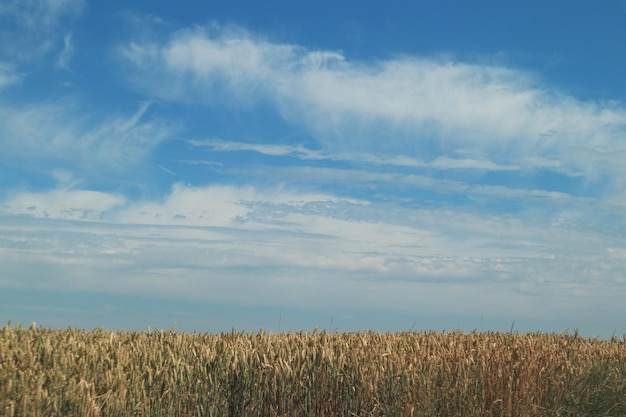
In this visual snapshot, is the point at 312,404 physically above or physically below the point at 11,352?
below

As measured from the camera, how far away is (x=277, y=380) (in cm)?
688

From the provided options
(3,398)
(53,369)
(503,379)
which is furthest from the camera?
(503,379)

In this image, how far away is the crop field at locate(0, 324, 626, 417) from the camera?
6.09m

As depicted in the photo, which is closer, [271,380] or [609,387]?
[271,380]

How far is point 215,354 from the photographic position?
703 centimetres

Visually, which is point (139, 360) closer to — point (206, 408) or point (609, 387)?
point (206, 408)

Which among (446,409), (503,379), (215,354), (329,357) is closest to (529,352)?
(503,379)

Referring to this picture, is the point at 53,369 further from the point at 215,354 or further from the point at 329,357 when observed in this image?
the point at 329,357

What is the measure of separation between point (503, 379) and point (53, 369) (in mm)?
5086

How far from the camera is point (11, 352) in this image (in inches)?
256

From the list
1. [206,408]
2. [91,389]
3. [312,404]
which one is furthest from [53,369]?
[312,404]

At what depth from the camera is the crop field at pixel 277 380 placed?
6086 millimetres

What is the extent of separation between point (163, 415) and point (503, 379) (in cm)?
397

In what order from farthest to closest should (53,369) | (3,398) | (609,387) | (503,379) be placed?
(609,387) < (503,379) < (53,369) < (3,398)
